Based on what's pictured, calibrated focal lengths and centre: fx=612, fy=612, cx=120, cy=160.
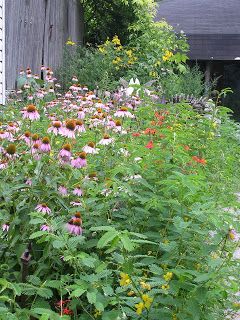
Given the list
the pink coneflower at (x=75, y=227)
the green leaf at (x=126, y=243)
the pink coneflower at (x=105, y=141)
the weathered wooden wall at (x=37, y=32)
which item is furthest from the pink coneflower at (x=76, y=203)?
the weathered wooden wall at (x=37, y=32)

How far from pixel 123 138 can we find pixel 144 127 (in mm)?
886

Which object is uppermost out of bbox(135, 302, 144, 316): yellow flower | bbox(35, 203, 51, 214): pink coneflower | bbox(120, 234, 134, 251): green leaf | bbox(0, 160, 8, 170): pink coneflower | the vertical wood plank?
the vertical wood plank

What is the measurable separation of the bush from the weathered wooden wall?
18.5 ft

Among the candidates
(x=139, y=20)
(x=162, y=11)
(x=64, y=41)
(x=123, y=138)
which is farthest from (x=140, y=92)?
(x=162, y=11)

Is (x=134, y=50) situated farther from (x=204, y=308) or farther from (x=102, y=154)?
(x=204, y=308)

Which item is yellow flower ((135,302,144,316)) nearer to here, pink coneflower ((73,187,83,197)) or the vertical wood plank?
pink coneflower ((73,187,83,197))

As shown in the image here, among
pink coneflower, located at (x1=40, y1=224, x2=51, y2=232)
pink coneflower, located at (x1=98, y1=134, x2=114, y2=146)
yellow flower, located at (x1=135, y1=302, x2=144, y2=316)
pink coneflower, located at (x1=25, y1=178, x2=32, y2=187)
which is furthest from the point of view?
pink coneflower, located at (x1=98, y1=134, x2=114, y2=146)

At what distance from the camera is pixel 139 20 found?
12508 mm

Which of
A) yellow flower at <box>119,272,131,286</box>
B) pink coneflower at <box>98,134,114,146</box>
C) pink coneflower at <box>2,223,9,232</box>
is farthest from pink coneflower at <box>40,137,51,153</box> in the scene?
yellow flower at <box>119,272,131,286</box>

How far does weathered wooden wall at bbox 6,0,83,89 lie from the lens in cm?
858

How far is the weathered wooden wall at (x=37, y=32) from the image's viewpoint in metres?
8.58

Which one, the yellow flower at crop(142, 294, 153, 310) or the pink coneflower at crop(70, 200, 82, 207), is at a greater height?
the pink coneflower at crop(70, 200, 82, 207)

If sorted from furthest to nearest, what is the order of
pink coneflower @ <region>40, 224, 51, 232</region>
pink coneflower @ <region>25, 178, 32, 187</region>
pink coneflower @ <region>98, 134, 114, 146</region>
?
pink coneflower @ <region>98, 134, 114, 146</region>
pink coneflower @ <region>25, 178, 32, 187</region>
pink coneflower @ <region>40, 224, 51, 232</region>

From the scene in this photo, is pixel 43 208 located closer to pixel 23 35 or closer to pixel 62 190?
pixel 62 190
